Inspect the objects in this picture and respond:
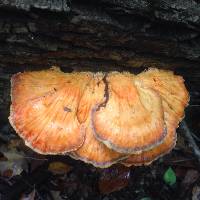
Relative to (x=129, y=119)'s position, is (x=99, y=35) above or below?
above

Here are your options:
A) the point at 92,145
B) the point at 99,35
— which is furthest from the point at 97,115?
the point at 99,35

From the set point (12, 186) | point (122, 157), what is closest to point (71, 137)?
point (122, 157)

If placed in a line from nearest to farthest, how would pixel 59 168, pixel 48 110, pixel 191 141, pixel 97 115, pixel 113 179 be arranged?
pixel 97 115, pixel 48 110, pixel 191 141, pixel 113 179, pixel 59 168

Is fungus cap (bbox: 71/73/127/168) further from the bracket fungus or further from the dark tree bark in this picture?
the dark tree bark

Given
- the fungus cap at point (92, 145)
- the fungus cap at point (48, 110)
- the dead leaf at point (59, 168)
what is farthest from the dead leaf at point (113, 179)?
the fungus cap at point (48, 110)

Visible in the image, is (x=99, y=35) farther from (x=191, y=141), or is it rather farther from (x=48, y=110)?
(x=191, y=141)

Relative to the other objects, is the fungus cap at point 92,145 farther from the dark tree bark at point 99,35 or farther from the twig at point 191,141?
the twig at point 191,141
